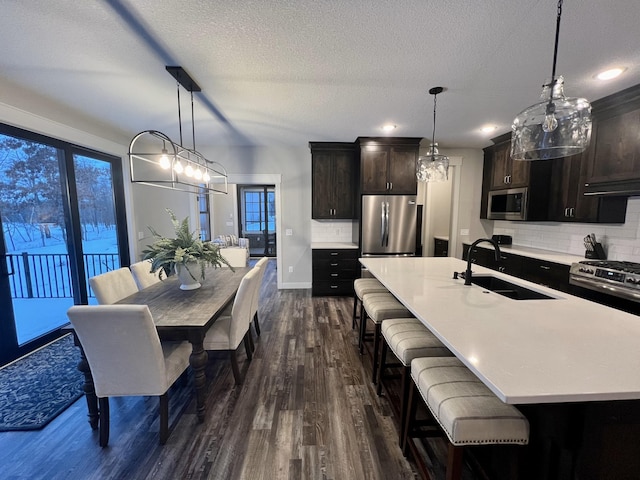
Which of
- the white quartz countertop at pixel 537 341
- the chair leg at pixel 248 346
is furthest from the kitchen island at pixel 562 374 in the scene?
the chair leg at pixel 248 346

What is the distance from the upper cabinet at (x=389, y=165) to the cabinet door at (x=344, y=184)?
0.38m

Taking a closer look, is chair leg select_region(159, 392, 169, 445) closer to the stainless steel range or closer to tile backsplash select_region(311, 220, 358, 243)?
tile backsplash select_region(311, 220, 358, 243)

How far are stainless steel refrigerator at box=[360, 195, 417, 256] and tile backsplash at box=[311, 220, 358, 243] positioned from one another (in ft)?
2.10

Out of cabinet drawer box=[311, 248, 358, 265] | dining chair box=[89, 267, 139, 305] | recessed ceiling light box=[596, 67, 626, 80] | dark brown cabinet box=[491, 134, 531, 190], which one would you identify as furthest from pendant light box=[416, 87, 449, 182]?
dining chair box=[89, 267, 139, 305]

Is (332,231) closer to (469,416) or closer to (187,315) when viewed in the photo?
(187,315)

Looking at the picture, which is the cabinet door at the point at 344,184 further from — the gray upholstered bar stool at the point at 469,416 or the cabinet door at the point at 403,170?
the gray upholstered bar stool at the point at 469,416

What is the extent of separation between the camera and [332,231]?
4.87m

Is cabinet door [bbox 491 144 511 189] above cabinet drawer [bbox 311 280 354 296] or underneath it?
above

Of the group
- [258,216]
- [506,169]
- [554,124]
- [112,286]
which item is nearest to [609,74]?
[554,124]

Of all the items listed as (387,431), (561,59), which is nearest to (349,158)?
(561,59)

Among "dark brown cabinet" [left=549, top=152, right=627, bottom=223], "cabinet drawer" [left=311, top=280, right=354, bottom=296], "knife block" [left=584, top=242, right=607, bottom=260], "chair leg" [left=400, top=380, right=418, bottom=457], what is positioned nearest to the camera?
"chair leg" [left=400, top=380, right=418, bottom=457]

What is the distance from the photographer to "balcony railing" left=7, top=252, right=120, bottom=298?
8.65ft

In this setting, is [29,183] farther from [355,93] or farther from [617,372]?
[617,372]

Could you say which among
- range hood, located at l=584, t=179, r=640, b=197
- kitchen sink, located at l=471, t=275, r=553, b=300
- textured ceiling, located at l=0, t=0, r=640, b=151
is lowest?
kitchen sink, located at l=471, t=275, r=553, b=300
